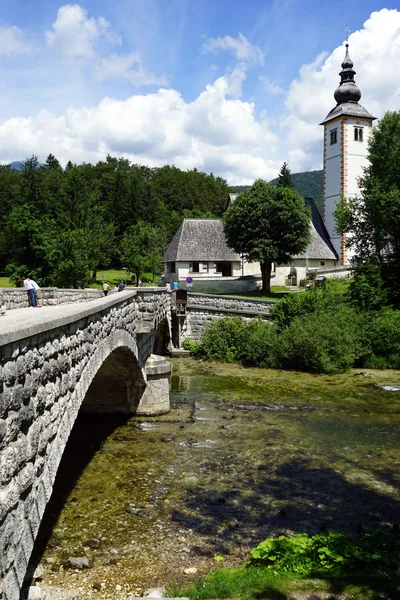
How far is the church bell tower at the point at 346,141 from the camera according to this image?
50.8 m

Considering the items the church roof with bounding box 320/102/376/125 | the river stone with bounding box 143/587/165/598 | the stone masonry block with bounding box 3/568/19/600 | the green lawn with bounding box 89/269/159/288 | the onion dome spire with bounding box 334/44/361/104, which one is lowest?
the river stone with bounding box 143/587/165/598

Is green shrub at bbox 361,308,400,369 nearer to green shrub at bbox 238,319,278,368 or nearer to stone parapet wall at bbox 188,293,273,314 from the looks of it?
green shrub at bbox 238,319,278,368

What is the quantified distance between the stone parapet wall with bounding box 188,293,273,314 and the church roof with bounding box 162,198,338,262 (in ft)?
49.5

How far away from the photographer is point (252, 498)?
10938 millimetres

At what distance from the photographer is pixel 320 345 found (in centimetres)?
2500

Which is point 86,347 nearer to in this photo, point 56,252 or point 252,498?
point 252,498

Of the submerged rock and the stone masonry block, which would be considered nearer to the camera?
the stone masonry block

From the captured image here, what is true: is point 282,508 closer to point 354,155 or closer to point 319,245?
point 319,245

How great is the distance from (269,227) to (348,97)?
20478 millimetres

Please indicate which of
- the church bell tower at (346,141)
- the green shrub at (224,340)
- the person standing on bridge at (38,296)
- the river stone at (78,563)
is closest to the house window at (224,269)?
the church bell tower at (346,141)

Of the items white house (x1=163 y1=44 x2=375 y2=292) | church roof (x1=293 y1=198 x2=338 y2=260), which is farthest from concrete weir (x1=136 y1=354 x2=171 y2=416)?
church roof (x1=293 y1=198 x2=338 y2=260)

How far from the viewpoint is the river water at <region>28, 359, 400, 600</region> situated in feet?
28.2

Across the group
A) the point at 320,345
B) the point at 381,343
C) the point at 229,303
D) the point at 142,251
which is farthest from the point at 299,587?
the point at 142,251

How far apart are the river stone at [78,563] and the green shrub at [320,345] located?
58.8 ft
